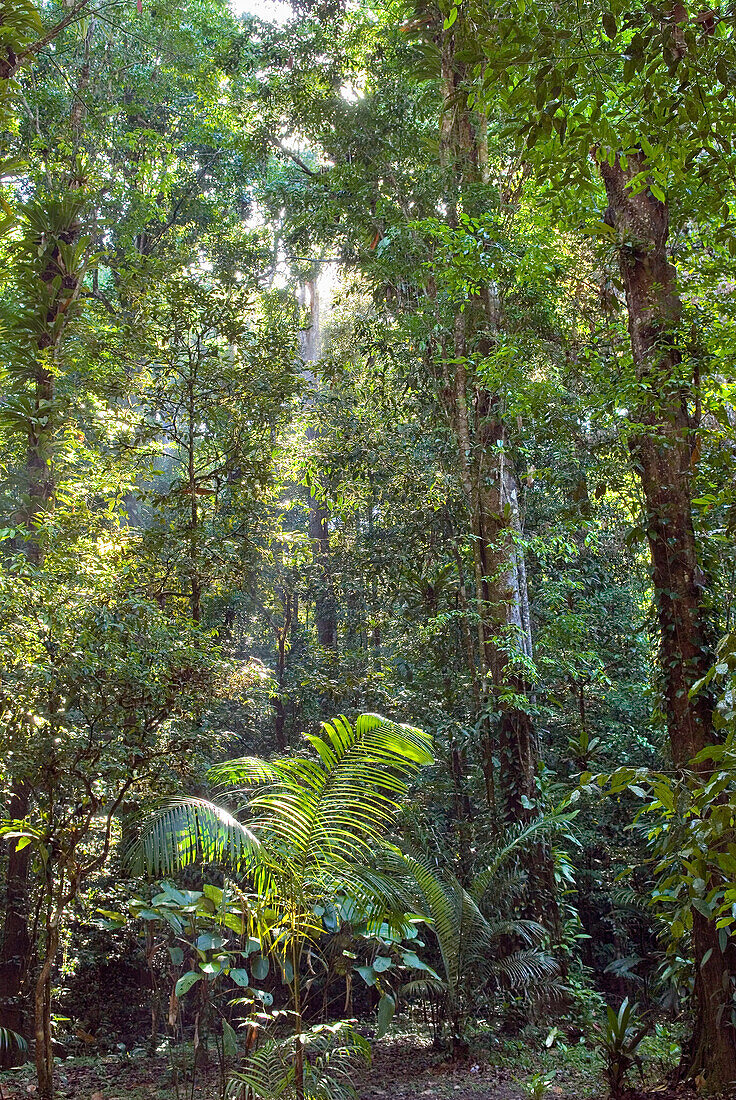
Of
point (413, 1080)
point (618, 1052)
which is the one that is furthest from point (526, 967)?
point (618, 1052)

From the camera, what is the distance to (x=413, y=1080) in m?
5.29

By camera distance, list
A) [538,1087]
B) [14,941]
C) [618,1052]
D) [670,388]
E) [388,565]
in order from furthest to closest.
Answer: [388,565] < [14,941] < [670,388] < [618,1052] < [538,1087]

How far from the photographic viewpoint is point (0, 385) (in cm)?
803

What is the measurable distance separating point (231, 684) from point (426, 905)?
86.6 inches

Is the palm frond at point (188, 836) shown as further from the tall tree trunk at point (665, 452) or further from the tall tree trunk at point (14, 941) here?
the tall tree trunk at point (14, 941)

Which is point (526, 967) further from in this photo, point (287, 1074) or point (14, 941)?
point (14, 941)

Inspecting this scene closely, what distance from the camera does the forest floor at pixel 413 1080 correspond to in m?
4.73

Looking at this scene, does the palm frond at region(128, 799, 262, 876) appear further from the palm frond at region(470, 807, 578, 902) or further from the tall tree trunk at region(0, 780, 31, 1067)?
the tall tree trunk at region(0, 780, 31, 1067)

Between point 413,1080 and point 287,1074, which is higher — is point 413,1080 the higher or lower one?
the lower one

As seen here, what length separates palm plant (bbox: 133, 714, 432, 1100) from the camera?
3363 millimetres

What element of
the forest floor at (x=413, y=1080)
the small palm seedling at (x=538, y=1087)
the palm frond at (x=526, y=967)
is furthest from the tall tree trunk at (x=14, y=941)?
the small palm seedling at (x=538, y=1087)

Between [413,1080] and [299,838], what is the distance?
291cm

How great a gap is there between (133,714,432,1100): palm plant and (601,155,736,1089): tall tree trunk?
4.60 feet

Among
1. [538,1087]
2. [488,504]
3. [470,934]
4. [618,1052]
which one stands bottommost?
[538,1087]
